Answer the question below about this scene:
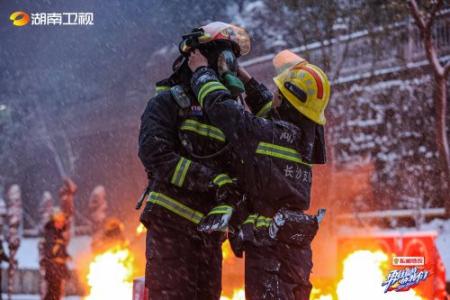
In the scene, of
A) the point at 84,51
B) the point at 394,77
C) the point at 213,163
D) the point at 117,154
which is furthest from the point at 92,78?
the point at 213,163

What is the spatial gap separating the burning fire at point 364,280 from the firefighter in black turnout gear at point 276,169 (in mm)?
1499

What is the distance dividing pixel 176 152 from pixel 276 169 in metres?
0.45

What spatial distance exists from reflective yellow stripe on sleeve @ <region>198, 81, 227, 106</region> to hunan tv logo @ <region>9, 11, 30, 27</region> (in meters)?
5.42

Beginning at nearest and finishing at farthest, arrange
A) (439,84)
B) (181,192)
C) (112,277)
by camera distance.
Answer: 1. (181,192)
2. (112,277)
3. (439,84)

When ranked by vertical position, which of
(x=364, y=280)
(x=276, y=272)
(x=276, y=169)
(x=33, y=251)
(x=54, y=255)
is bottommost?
(x=276, y=272)

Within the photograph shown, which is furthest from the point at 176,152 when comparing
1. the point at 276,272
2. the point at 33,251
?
the point at 33,251

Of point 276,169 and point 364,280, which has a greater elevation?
point 276,169

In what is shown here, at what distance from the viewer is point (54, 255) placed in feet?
21.9

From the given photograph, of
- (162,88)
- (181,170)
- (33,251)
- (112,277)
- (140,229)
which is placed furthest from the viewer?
(33,251)

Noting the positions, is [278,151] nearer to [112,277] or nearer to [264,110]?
[264,110]

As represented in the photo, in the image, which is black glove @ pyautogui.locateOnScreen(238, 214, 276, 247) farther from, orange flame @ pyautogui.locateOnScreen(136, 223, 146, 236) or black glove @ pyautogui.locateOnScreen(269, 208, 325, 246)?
orange flame @ pyautogui.locateOnScreen(136, 223, 146, 236)

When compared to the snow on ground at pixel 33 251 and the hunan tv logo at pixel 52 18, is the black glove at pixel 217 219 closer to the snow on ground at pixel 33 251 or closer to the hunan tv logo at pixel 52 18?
the hunan tv logo at pixel 52 18

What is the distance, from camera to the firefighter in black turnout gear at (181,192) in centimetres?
243

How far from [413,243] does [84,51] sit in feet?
16.0
